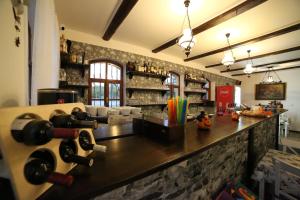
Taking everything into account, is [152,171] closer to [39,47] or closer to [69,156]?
[69,156]

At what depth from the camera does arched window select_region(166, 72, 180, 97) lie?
19.1 ft

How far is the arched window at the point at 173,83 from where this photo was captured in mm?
5832

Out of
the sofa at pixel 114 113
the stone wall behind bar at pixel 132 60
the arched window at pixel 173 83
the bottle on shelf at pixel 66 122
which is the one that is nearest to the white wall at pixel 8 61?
the bottle on shelf at pixel 66 122

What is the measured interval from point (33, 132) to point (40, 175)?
123 millimetres

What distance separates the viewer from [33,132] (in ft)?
1.31

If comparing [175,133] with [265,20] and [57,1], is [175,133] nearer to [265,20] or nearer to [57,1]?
[57,1]

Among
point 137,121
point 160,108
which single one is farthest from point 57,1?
point 160,108

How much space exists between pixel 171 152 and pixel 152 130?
30 centimetres

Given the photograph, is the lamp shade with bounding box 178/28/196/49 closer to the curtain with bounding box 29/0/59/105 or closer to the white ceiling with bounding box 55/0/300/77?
the white ceiling with bounding box 55/0/300/77

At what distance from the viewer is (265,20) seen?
10.1 ft

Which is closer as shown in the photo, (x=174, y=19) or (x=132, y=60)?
(x=174, y=19)

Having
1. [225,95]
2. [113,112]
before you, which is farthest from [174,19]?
[225,95]

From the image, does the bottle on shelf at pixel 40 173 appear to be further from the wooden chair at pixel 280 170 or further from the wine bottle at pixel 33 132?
the wooden chair at pixel 280 170

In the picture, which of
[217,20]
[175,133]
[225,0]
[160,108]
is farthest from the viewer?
[160,108]
